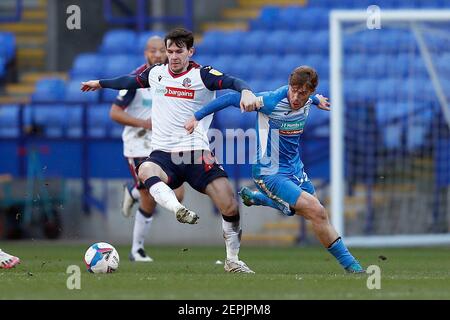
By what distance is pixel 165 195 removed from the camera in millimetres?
10773

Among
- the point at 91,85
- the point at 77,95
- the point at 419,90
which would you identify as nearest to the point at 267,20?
the point at 77,95

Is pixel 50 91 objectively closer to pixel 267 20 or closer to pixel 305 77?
pixel 267 20

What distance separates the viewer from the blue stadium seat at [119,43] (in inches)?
843

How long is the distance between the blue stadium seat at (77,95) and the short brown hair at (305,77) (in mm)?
9900

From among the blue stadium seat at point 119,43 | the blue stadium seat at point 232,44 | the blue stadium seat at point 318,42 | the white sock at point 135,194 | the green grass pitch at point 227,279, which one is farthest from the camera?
the blue stadium seat at point 119,43

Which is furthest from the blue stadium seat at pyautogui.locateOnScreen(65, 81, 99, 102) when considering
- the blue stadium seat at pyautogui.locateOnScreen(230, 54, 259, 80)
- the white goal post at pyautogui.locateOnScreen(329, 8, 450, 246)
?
the white goal post at pyautogui.locateOnScreen(329, 8, 450, 246)

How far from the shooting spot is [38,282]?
9.78 metres

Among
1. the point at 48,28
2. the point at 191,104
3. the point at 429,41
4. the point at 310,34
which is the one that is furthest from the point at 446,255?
the point at 48,28

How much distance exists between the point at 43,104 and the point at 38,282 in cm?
967

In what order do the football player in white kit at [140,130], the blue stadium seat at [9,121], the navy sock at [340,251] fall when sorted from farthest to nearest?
the blue stadium seat at [9,121], the football player in white kit at [140,130], the navy sock at [340,251]

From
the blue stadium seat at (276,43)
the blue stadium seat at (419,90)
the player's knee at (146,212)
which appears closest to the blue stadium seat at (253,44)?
the blue stadium seat at (276,43)

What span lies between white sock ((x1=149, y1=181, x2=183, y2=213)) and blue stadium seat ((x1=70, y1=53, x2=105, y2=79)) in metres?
10.0

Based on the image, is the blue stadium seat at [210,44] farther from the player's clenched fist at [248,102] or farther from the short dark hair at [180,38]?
the player's clenched fist at [248,102]
